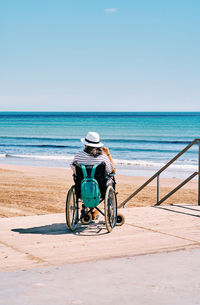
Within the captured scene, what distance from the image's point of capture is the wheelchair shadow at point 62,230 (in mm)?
5547

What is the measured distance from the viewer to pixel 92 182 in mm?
5473

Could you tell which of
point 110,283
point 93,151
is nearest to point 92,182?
point 93,151

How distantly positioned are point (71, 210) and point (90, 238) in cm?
50

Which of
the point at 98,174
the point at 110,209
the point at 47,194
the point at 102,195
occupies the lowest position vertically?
the point at 110,209

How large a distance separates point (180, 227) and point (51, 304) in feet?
9.84

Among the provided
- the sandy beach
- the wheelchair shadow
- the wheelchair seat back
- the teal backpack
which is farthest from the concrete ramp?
the sandy beach

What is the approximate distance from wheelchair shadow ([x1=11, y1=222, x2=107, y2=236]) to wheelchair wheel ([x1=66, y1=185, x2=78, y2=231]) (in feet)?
0.31

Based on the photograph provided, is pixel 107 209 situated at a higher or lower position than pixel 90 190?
lower

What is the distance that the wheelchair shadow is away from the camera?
5547mm

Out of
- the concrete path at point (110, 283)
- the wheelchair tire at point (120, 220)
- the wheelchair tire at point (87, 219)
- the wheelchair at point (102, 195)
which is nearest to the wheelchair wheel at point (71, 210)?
the wheelchair at point (102, 195)

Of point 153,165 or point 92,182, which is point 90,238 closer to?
point 92,182

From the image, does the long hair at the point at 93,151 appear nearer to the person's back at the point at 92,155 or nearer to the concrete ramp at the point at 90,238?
the person's back at the point at 92,155

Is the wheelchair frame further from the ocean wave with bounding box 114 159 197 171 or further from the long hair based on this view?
the ocean wave with bounding box 114 159 197 171

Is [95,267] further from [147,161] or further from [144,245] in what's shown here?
[147,161]
